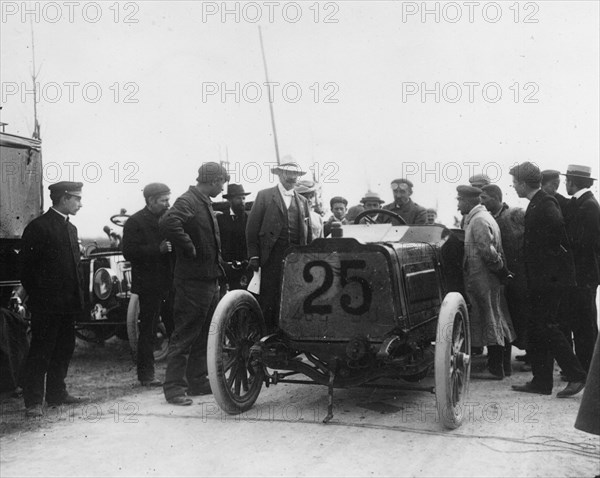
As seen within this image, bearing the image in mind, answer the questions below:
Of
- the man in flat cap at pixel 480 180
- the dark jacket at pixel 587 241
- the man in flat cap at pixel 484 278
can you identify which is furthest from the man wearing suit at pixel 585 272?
the man in flat cap at pixel 480 180

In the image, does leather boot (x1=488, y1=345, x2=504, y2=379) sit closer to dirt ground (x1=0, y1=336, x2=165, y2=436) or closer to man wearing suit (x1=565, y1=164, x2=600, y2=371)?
man wearing suit (x1=565, y1=164, x2=600, y2=371)

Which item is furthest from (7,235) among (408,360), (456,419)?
(456,419)

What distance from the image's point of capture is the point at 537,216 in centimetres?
555

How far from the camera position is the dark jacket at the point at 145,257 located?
6.32 meters

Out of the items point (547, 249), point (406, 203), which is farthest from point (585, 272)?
point (406, 203)

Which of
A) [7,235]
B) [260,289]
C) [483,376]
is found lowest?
[483,376]

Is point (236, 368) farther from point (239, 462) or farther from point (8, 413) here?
point (8, 413)

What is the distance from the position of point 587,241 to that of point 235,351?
3292 millimetres

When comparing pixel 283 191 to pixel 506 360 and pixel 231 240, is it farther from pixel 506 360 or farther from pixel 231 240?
pixel 506 360

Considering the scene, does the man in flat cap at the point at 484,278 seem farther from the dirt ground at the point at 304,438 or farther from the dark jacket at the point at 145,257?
the dark jacket at the point at 145,257

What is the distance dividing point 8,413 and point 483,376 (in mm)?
4171

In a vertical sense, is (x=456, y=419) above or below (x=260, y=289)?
below

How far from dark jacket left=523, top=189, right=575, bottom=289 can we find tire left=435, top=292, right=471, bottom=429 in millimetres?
973

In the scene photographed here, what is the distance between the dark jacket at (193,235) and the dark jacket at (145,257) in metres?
0.90
